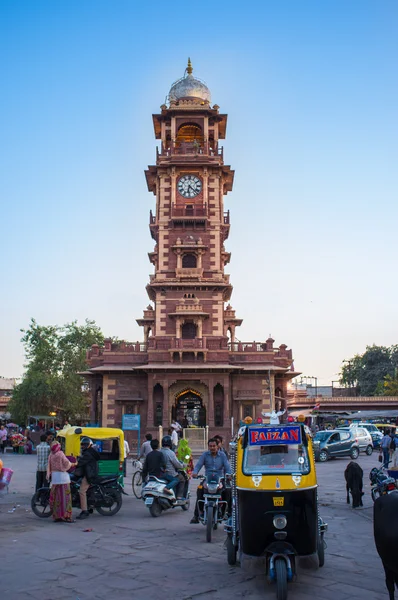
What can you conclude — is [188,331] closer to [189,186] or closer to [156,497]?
[189,186]

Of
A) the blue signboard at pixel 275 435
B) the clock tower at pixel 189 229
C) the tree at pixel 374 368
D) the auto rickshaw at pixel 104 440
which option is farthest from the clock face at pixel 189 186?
the tree at pixel 374 368

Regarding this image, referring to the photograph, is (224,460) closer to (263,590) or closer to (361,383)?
(263,590)

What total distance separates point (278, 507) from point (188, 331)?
32.6 meters

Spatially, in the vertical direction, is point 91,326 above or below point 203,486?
above

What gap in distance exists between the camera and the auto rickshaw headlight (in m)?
7.60

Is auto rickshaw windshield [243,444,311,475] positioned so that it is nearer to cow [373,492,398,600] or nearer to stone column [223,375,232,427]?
cow [373,492,398,600]

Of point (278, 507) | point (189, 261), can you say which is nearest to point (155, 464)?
point (278, 507)

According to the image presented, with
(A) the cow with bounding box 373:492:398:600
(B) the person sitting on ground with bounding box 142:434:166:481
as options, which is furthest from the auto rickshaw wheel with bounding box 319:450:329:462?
(A) the cow with bounding box 373:492:398:600

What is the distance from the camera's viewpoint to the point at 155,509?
44.1 feet

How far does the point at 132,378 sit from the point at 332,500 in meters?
23.3

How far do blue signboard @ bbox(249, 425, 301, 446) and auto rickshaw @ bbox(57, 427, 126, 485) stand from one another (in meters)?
7.53

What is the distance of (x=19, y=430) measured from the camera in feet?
169

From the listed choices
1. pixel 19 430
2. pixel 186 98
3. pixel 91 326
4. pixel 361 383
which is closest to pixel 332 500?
pixel 186 98

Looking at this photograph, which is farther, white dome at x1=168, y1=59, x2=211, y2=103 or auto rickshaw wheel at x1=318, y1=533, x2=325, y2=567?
white dome at x1=168, y1=59, x2=211, y2=103
